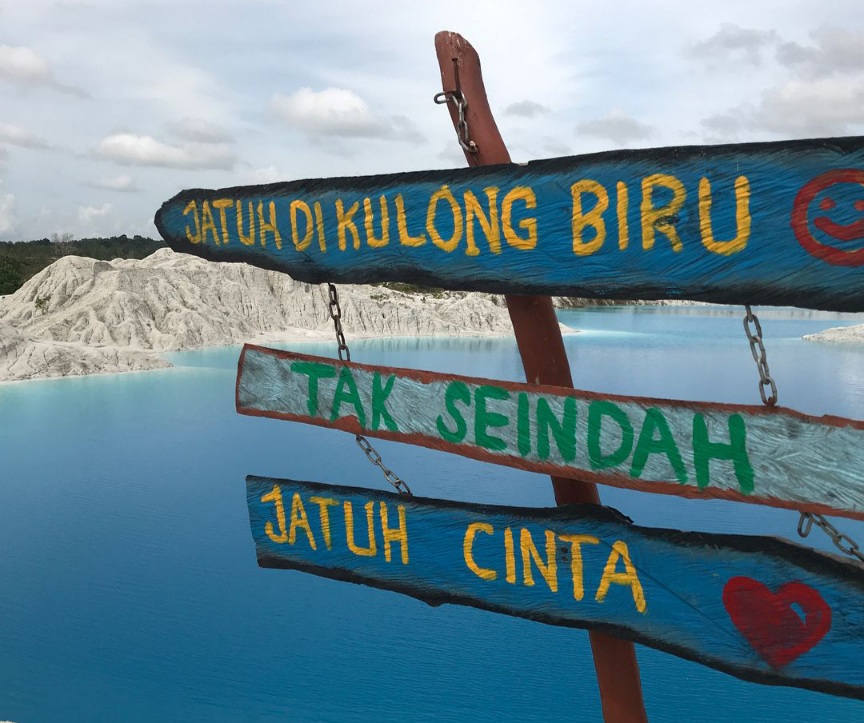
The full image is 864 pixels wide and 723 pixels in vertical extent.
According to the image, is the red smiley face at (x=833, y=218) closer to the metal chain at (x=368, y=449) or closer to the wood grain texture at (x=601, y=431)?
the wood grain texture at (x=601, y=431)

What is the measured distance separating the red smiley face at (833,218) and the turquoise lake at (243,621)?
24.5 feet

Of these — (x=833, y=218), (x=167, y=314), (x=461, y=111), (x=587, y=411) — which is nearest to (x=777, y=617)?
(x=587, y=411)

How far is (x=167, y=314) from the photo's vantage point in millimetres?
42906

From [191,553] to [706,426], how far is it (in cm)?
1293

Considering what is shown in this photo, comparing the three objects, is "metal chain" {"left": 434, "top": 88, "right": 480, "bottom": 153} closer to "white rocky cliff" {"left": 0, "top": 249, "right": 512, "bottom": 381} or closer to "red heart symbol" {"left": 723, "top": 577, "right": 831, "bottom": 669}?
"red heart symbol" {"left": 723, "top": 577, "right": 831, "bottom": 669}

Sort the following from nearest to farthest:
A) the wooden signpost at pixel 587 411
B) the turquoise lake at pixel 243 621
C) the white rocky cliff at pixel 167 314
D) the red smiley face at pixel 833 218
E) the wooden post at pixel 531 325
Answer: the red smiley face at pixel 833 218
the wooden signpost at pixel 587 411
the wooden post at pixel 531 325
the turquoise lake at pixel 243 621
the white rocky cliff at pixel 167 314

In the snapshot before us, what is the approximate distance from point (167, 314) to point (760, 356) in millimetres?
43799

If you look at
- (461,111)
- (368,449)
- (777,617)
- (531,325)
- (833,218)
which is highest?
(461,111)

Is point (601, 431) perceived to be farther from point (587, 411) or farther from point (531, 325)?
point (531, 325)

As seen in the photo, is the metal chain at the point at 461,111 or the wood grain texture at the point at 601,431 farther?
the metal chain at the point at 461,111

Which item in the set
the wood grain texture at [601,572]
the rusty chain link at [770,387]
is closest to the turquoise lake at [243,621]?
the wood grain texture at [601,572]

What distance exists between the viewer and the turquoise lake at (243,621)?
9492mm

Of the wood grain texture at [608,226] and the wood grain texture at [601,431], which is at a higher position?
the wood grain texture at [608,226]

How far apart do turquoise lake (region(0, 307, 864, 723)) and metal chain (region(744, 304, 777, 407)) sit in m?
7.18
